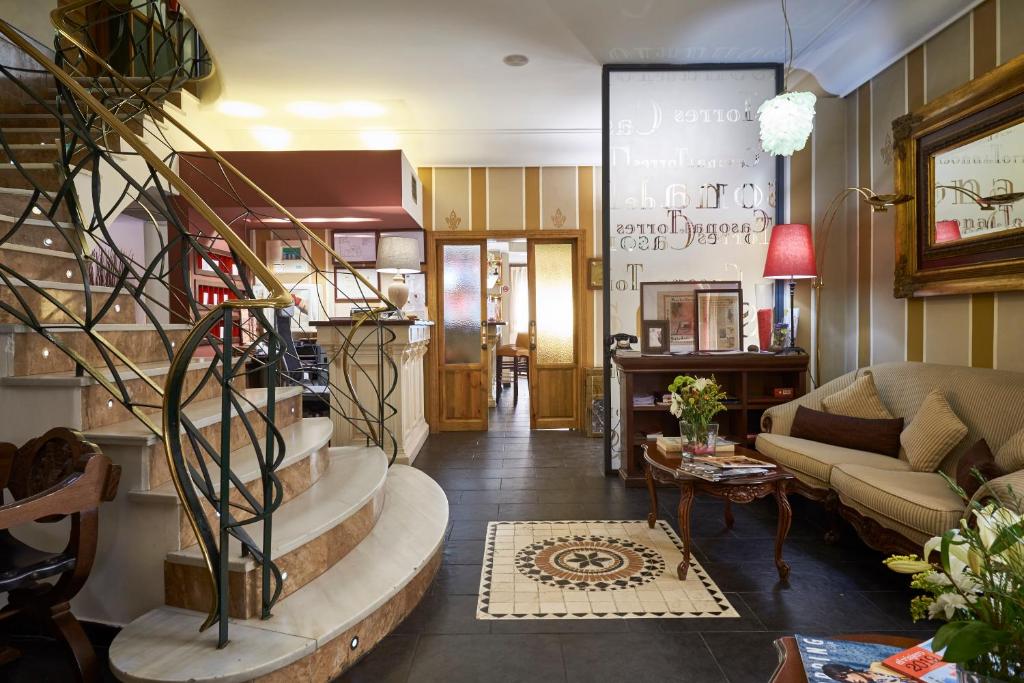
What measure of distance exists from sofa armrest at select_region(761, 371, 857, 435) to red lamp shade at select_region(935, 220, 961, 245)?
101cm

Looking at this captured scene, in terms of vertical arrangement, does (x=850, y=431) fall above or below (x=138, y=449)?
below

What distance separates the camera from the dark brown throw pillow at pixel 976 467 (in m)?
2.60

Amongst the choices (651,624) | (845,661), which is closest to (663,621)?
(651,624)

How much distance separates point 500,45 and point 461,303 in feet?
10.8

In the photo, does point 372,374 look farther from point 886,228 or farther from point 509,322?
point 509,322

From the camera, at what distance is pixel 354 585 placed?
90.1 inches

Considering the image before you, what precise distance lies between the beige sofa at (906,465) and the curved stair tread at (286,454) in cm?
269

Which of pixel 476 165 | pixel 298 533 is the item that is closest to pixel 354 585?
pixel 298 533

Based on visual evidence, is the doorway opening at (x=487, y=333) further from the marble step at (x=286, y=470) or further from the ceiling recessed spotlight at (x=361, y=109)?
the marble step at (x=286, y=470)

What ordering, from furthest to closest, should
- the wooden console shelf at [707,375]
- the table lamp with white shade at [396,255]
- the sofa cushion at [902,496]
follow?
the table lamp with white shade at [396,255]
the wooden console shelf at [707,375]
the sofa cushion at [902,496]

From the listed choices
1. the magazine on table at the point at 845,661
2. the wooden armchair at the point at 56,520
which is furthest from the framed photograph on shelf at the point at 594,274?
the magazine on table at the point at 845,661

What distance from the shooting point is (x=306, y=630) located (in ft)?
6.36

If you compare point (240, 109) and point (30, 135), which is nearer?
point (30, 135)

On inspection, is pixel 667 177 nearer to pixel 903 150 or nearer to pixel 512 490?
pixel 903 150
